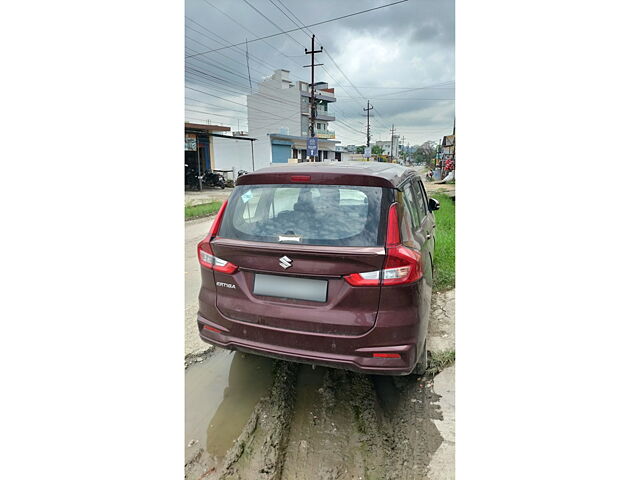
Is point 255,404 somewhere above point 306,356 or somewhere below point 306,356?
below

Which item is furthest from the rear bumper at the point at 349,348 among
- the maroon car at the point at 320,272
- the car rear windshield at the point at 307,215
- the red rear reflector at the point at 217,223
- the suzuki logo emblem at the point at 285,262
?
the red rear reflector at the point at 217,223

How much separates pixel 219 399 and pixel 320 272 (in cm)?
101

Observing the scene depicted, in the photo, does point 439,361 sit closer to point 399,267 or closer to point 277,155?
point 399,267

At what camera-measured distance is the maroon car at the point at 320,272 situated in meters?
1.60

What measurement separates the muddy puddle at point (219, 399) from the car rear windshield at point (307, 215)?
90 centimetres

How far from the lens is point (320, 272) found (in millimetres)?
1621

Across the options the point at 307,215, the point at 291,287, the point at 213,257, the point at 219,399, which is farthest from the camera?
the point at 219,399

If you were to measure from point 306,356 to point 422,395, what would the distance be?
81cm

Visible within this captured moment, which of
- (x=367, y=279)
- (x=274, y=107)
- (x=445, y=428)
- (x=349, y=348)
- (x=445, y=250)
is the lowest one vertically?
(x=445, y=428)

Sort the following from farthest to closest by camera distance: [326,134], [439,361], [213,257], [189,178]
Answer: [326,134]
[189,178]
[439,361]
[213,257]

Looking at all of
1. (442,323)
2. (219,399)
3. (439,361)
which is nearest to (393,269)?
(439,361)

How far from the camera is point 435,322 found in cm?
293
